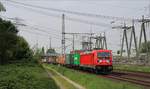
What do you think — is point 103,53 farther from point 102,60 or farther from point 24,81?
point 24,81

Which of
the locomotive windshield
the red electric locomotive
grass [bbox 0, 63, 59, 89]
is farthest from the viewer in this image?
the locomotive windshield

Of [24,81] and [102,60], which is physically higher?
[102,60]

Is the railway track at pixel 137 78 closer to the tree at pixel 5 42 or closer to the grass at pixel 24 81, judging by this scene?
the grass at pixel 24 81

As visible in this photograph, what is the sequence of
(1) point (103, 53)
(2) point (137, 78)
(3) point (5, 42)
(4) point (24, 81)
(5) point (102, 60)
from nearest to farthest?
(4) point (24, 81) → (2) point (137, 78) → (5) point (102, 60) → (1) point (103, 53) → (3) point (5, 42)

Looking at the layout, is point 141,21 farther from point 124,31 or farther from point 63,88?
point 63,88

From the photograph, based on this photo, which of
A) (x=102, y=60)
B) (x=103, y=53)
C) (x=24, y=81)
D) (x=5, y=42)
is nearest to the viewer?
(x=24, y=81)

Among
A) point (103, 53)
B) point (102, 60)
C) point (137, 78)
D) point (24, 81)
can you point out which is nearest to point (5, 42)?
point (103, 53)

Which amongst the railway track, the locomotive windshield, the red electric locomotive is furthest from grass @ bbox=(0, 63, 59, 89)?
the locomotive windshield

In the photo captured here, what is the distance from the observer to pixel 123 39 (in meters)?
95.3

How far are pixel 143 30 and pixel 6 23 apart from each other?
30.2 metres

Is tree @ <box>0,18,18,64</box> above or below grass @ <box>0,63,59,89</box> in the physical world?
above

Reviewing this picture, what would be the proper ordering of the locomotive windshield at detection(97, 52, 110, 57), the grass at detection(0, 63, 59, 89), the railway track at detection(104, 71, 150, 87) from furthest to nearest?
the locomotive windshield at detection(97, 52, 110, 57)
the railway track at detection(104, 71, 150, 87)
the grass at detection(0, 63, 59, 89)

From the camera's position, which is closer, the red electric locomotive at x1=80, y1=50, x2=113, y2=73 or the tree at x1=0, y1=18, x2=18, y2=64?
the red electric locomotive at x1=80, y1=50, x2=113, y2=73

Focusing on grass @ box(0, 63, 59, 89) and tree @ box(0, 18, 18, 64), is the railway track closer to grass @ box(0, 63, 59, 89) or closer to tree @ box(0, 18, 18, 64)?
grass @ box(0, 63, 59, 89)
